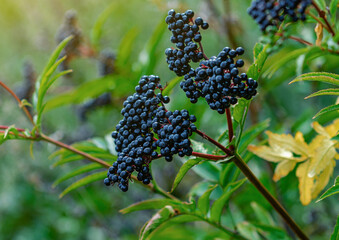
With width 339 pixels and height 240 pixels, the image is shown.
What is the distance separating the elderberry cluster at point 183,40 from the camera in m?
0.68

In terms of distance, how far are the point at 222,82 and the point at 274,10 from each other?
0.15 m

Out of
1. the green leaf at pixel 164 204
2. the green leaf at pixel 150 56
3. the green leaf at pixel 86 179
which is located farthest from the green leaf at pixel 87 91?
the green leaf at pixel 164 204

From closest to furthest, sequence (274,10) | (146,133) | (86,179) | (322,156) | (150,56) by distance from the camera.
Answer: (274,10), (146,133), (322,156), (86,179), (150,56)

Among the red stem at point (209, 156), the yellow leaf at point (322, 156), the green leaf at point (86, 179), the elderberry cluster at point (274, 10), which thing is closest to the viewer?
the elderberry cluster at point (274, 10)

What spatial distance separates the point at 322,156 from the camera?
0.88 metres

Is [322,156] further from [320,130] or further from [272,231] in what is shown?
[272,231]

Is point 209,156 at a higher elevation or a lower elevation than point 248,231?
higher

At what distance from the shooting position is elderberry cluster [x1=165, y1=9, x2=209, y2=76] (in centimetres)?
68

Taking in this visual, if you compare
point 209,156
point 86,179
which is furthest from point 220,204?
point 86,179

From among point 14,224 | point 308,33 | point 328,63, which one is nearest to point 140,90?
point 308,33

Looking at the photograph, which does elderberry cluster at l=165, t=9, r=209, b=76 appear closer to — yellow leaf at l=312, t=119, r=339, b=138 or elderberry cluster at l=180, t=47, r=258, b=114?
elderberry cluster at l=180, t=47, r=258, b=114

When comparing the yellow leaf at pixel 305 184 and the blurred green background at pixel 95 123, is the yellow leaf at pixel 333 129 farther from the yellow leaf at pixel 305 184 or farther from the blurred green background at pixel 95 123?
the blurred green background at pixel 95 123

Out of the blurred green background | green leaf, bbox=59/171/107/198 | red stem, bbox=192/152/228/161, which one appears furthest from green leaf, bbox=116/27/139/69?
red stem, bbox=192/152/228/161

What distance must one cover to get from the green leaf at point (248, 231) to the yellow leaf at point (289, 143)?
35cm
